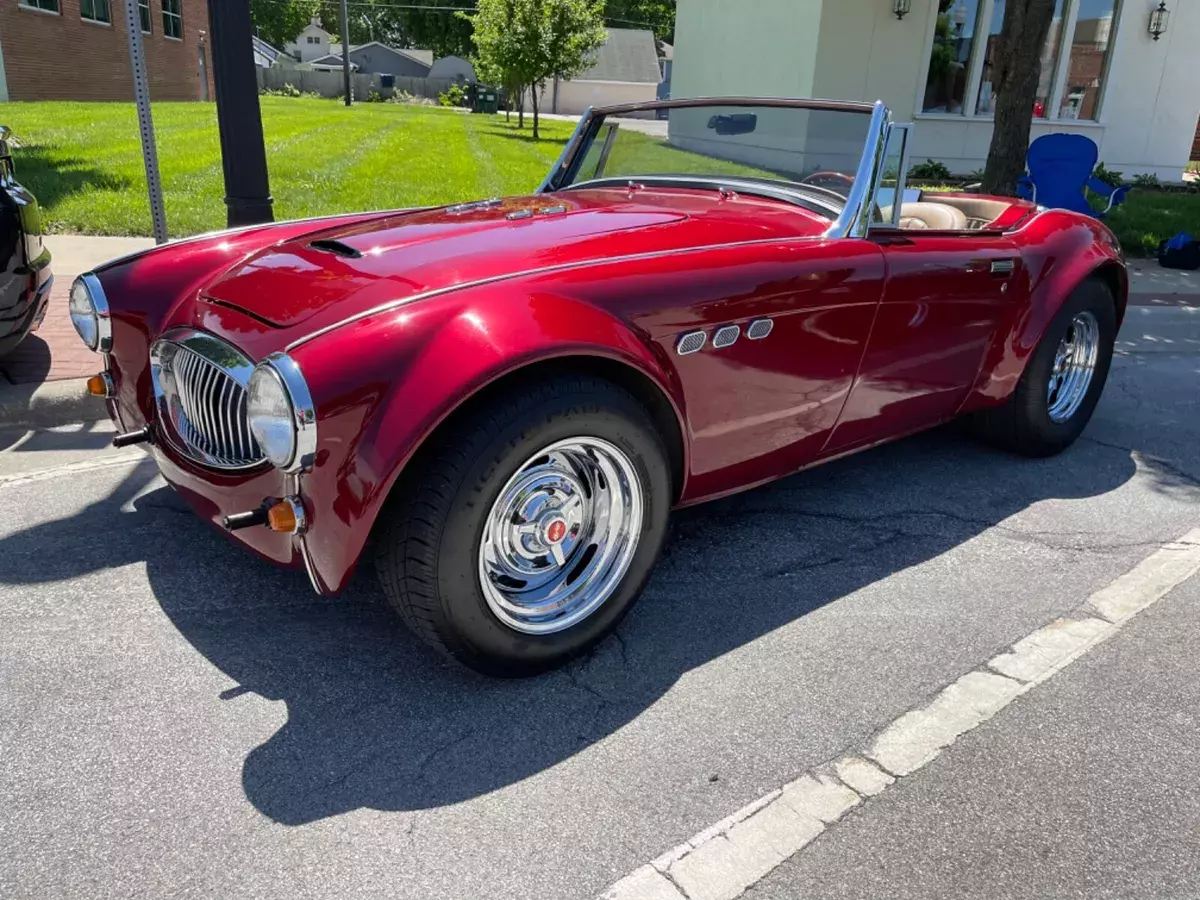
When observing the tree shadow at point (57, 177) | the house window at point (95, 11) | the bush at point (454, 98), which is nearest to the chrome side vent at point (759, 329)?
the tree shadow at point (57, 177)

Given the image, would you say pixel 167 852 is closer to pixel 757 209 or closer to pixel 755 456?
pixel 755 456

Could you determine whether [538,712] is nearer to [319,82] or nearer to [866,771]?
[866,771]

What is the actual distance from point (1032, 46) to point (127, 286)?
9.14m

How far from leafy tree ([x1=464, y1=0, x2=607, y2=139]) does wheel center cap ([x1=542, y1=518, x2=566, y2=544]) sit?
21.7 m

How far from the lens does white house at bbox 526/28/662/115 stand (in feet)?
174

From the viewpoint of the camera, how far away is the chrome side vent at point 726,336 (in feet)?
8.59

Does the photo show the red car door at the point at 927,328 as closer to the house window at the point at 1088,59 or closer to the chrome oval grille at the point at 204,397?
the chrome oval grille at the point at 204,397

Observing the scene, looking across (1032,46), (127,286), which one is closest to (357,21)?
(1032,46)

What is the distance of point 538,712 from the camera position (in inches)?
92.4

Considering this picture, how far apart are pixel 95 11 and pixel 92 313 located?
93.3ft

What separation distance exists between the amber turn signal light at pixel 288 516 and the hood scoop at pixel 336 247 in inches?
31.7

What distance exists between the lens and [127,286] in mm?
2928

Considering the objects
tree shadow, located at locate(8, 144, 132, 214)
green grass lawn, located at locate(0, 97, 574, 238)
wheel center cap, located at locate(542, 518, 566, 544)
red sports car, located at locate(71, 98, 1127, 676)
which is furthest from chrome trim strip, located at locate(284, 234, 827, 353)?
tree shadow, located at locate(8, 144, 132, 214)

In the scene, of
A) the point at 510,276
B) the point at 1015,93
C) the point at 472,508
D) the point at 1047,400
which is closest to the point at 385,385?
the point at 472,508
